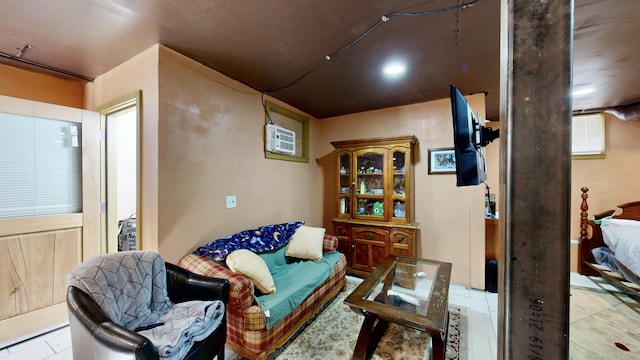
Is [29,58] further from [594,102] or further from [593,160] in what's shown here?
[593,160]

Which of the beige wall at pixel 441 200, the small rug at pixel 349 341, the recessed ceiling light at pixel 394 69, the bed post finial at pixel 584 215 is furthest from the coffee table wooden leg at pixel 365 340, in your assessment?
the bed post finial at pixel 584 215

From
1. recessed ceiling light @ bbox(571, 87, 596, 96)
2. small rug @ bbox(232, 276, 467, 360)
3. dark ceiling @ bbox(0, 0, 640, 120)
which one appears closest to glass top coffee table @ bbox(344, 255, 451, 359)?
small rug @ bbox(232, 276, 467, 360)

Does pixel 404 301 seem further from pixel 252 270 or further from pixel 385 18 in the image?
pixel 385 18

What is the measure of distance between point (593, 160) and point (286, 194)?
4.45 meters

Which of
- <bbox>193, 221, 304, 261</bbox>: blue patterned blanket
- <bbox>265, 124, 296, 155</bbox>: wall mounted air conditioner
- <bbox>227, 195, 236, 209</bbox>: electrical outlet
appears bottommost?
<bbox>193, 221, 304, 261</bbox>: blue patterned blanket

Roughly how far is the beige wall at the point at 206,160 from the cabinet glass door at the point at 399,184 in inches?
61.1

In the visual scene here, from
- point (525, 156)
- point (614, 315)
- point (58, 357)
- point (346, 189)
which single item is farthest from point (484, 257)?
point (58, 357)

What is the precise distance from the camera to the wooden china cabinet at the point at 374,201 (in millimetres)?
3107

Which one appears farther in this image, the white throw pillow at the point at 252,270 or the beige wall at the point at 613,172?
the beige wall at the point at 613,172

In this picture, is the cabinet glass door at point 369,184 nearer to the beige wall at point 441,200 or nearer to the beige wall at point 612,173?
the beige wall at point 441,200

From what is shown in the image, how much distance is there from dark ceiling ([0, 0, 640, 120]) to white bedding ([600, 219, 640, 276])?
155 centimetres

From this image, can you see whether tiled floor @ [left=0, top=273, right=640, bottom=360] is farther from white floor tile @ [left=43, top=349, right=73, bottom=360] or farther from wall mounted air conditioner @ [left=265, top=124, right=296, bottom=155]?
wall mounted air conditioner @ [left=265, top=124, right=296, bottom=155]

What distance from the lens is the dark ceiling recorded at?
1512mm

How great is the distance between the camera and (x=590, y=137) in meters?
3.50
